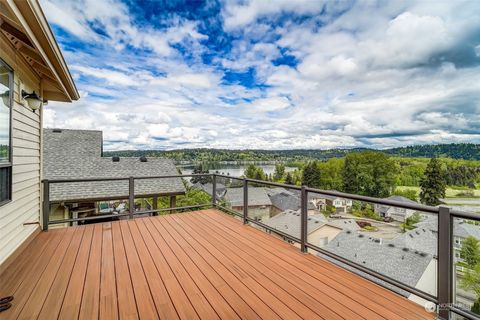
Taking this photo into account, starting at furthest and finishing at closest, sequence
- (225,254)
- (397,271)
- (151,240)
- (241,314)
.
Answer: (151,240)
(225,254)
(397,271)
(241,314)

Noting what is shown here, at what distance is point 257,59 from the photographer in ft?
36.8

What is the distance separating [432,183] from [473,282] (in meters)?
19.0

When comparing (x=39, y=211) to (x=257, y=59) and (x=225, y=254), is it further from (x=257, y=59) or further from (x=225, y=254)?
(x=257, y=59)

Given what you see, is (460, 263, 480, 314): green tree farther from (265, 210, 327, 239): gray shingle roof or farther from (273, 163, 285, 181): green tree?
(273, 163, 285, 181): green tree

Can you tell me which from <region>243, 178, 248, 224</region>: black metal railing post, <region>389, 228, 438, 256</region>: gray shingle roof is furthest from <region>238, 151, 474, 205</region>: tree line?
<region>389, 228, 438, 256</region>: gray shingle roof

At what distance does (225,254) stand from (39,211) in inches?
141

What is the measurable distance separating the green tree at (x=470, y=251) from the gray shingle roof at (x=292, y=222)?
1331 mm

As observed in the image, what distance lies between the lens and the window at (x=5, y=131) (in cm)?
258

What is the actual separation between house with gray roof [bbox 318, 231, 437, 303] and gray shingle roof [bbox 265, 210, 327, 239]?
34 cm

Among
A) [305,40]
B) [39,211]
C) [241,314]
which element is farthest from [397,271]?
[305,40]

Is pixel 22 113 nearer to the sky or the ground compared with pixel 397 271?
nearer to the sky

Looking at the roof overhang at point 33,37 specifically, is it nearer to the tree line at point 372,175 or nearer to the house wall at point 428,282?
the house wall at point 428,282

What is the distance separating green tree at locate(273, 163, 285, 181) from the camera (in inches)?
1072

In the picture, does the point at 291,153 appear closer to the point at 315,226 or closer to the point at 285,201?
the point at 285,201
